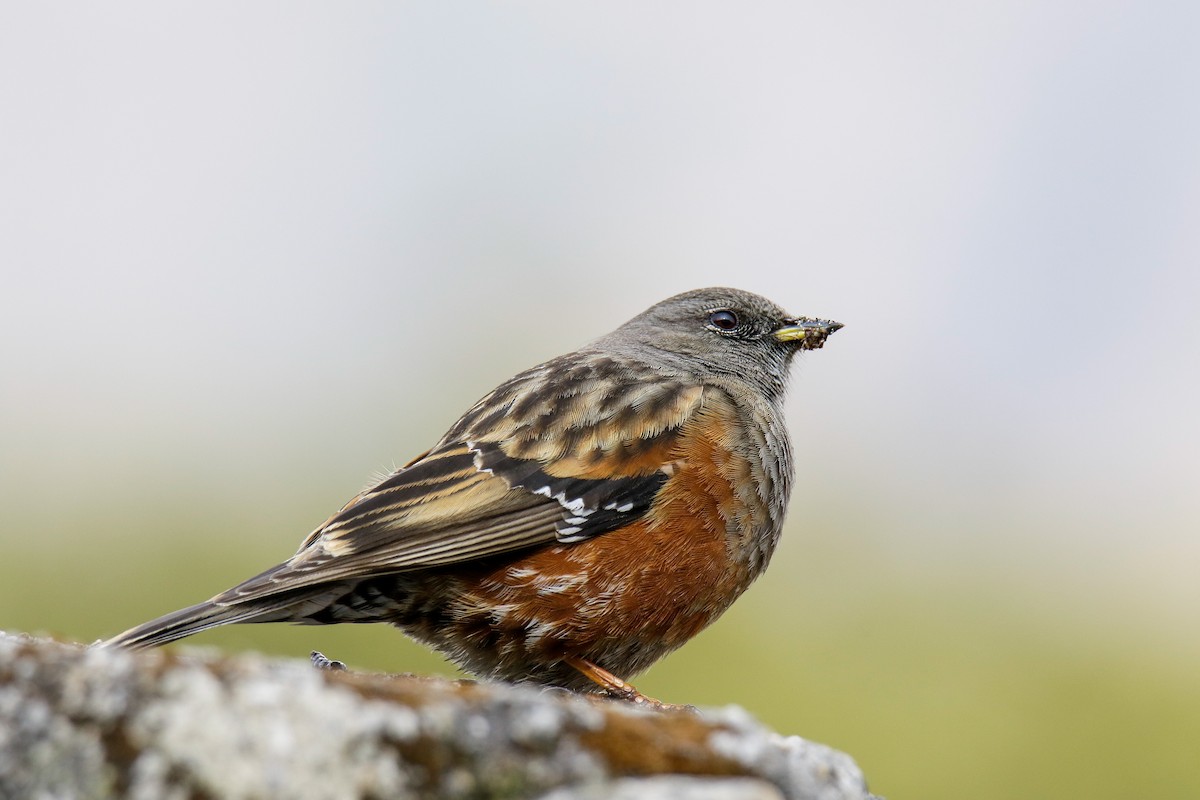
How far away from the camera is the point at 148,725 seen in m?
2.80

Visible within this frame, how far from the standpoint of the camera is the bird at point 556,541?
577cm

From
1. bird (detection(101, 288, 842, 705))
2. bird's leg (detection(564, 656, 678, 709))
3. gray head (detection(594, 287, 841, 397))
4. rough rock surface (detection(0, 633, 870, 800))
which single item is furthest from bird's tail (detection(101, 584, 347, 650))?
gray head (detection(594, 287, 841, 397))

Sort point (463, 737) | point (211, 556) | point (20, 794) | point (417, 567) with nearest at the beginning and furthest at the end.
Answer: point (20, 794)
point (463, 737)
point (417, 567)
point (211, 556)

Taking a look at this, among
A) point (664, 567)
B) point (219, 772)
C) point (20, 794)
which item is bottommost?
point (20, 794)

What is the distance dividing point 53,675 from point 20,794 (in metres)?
0.27

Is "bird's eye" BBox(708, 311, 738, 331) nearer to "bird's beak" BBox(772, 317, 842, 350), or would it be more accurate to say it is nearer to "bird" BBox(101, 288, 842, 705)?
"bird's beak" BBox(772, 317, 842, 350)

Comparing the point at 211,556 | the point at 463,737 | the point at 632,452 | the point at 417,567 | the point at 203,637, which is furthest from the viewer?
the point at 211,556

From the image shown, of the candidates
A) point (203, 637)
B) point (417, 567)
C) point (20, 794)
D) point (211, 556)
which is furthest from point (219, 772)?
point (211, 556)

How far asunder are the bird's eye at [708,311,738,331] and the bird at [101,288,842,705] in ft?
5.85

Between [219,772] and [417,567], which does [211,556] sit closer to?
[417,567]

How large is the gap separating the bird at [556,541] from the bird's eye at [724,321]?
5.85 feet

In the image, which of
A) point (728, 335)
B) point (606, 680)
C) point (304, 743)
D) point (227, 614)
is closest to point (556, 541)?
point (606, 680)

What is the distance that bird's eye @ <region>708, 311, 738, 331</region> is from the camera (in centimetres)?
869

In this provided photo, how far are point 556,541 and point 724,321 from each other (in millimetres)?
3110
